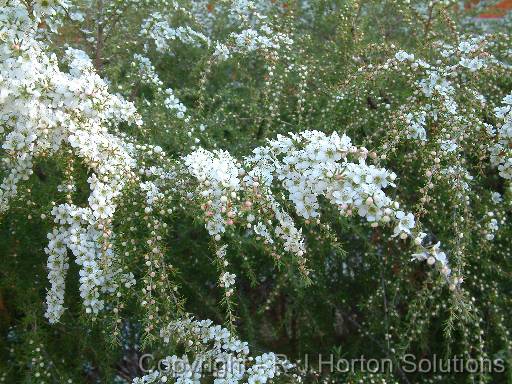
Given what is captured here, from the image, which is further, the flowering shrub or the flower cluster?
the flower cluster

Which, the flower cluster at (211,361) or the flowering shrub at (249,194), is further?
the flower cluster at (211,361)

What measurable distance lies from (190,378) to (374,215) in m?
1.19

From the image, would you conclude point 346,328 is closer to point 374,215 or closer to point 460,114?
point 460,114

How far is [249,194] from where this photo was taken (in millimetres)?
2377

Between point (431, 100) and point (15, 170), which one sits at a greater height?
point (431, 100)

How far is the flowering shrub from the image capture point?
2.46 m

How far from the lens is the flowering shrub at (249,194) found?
246 centimetres

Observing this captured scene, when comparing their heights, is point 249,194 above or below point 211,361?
above

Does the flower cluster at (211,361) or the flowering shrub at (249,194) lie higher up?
the flowering shrub at (249,194)

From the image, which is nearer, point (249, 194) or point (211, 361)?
point (249, 194)

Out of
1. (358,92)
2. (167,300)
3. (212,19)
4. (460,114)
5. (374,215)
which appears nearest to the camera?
(374,215)

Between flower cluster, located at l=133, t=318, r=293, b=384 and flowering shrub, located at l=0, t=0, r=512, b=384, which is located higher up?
flowering shrub, located at l=0, t=0, r=512, b=384

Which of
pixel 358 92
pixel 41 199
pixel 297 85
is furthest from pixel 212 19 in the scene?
pixel 41 199

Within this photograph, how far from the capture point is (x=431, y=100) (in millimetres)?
2963
